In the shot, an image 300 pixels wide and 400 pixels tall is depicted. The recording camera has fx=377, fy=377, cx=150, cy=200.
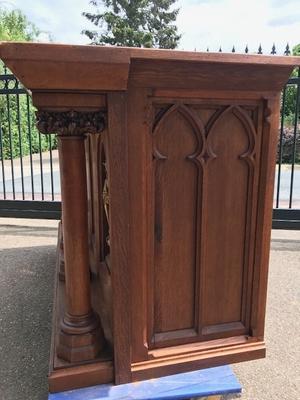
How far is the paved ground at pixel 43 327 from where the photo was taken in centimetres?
185

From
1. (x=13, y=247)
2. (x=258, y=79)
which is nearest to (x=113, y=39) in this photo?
(x=13, y=247)

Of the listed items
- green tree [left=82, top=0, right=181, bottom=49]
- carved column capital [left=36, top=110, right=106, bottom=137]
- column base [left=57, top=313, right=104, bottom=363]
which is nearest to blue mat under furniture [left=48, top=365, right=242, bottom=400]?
column base [left=57, top=313, right=104, bottom=363]

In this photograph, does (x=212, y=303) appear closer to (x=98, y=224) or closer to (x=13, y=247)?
(x=98, y=224)

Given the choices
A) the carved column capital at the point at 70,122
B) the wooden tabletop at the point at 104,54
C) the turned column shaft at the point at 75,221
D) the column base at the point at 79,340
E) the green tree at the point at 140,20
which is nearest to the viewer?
the wooden tabletop at the point at 104,54

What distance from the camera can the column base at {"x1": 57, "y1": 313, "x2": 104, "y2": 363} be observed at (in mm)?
1592

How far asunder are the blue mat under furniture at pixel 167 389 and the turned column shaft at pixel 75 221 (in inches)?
12.3

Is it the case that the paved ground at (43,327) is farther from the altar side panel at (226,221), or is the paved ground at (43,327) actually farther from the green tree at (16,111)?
the green tree at (16,111)

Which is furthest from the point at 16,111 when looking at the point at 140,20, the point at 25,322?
the point at 140,20

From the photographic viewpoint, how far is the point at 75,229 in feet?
5.10

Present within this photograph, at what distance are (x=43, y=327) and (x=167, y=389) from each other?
110 cm

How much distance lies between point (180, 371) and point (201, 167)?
35.6 inches

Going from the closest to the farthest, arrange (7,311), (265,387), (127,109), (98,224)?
(127,109) → (265,387) → (98,224) → (7,311)

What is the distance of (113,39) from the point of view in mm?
33406

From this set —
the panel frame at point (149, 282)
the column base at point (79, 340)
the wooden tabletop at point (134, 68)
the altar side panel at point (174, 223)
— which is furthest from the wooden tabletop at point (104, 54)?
the column base at point (79, 340)
